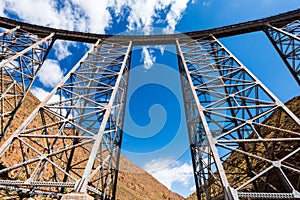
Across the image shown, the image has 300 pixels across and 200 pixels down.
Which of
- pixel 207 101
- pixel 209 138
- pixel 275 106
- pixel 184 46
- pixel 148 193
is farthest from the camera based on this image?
pixel 148 193

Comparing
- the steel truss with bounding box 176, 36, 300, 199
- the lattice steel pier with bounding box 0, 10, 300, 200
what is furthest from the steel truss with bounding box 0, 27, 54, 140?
the steel truss with bounding box 176, 36, 300, 199

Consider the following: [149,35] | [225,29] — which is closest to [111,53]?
[149,35]

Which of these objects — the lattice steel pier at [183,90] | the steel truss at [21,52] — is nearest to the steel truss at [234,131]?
the lattice steel pier at [183,90]

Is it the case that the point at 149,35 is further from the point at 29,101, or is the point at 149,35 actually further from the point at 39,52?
the point at 29,101

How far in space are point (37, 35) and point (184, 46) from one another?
7929mm

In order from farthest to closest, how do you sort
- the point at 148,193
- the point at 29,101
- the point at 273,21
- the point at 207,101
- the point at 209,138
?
the point at 148,193 → the point at 29,101 → the point at 273,21 → the point at 207,101 → the point at 209,138

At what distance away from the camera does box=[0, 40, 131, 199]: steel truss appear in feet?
16.2

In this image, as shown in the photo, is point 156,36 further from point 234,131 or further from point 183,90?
point 234,131

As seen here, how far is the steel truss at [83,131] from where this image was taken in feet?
16.2

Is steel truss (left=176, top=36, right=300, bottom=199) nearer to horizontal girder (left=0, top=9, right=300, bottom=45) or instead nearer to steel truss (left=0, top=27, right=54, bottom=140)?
horizontal girder (left=0, top=9, right=300, bottom=45)

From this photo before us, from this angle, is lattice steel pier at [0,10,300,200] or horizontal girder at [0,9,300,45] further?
horizontal girder at [0,9,300,45]

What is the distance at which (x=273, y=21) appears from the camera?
1061cm

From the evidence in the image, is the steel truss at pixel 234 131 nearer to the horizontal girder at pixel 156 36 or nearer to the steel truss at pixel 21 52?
the horizontal girder at pixel 156 36

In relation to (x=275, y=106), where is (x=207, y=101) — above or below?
above
